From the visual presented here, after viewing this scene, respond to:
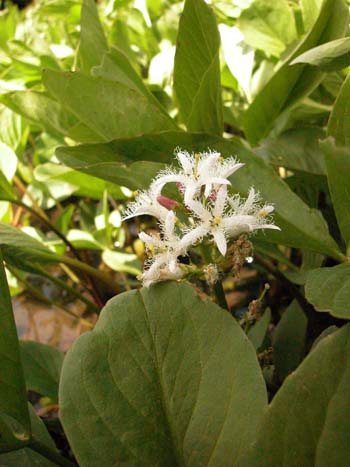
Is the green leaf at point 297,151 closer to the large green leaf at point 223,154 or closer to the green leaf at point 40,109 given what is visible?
→ the large green leaf at point 223,154

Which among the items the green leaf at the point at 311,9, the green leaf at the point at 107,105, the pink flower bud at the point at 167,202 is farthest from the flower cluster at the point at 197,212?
the green leaf at the point at 311,9

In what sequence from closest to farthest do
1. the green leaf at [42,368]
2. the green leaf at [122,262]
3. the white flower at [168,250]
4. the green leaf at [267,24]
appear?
the white flower at [168,250] → the green leaf at [42,368] → the green leaf at [267,24] → the green leaf at [122,262]

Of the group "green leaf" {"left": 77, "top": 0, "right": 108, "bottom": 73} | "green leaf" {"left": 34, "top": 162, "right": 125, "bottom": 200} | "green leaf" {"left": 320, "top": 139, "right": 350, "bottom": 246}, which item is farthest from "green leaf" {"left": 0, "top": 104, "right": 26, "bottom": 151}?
"green leaf" {"left": 320, "top": 139, "right": 350, "bottom": 246}

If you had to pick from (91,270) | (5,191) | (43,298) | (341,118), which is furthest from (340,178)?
(43,298)

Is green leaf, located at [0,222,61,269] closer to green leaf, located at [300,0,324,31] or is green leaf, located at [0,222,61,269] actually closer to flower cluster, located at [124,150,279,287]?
flower cluster, located at [124,150,279,287]

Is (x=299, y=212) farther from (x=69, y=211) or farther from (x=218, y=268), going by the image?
(x=69, y=211)

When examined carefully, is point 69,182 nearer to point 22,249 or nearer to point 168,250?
point 22,249
